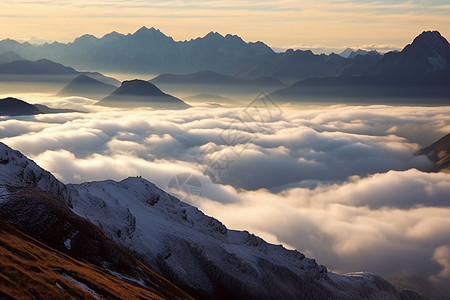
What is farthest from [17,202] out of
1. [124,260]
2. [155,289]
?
[155,289]

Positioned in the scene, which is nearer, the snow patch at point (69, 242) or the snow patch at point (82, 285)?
the snow patch at point (82, 285)

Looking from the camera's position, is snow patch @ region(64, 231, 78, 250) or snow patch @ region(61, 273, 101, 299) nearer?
snow patch @ region(61, 273, 101, 299)

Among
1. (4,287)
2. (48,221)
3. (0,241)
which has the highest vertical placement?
(48,221)

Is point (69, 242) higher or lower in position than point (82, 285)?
higher

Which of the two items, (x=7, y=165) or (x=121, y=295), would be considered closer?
(x=121, y=295)

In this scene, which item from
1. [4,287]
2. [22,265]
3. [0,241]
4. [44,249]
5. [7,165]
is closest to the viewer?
[4,287]

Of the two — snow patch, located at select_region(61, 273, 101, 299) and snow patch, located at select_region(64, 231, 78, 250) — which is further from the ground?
snow patch, located at select_region(64, 231, 78, 250)

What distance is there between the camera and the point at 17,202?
158 meters

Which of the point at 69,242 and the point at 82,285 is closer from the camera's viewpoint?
the point at 82,285

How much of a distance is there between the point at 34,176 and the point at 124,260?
51.7 meters

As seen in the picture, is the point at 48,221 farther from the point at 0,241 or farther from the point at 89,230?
the point at 0,241

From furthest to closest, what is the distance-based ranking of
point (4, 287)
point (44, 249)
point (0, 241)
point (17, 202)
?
point (17, 202) < point (44, 249) < point (0, 241) < point (4, 287)

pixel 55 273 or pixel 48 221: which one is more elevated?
pixel 48 221

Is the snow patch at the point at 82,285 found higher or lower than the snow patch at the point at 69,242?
lower
